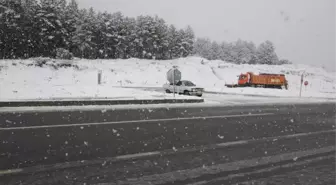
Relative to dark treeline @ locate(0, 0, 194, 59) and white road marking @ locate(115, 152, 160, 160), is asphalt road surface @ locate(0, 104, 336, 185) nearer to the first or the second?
white road marking @ locate(115, 152, 160, 160)

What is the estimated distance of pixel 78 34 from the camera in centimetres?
7581

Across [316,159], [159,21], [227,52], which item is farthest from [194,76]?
[227,52]

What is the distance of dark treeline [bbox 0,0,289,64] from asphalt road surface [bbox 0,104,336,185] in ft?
167

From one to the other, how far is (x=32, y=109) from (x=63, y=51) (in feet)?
154

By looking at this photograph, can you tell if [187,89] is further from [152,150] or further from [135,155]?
[135,155]

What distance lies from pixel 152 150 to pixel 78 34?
7187 centimetres

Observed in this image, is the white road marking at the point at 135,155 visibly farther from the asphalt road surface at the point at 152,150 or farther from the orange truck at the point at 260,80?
the orange truck at the point at 260,80

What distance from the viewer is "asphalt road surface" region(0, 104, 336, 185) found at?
18.5ft

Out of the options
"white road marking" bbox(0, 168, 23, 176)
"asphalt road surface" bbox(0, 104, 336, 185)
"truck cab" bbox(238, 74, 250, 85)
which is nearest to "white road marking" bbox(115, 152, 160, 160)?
"asphalt road surface" bbox(0, 104, 336, 185)

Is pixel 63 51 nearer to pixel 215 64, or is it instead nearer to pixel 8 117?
pixel 215 64

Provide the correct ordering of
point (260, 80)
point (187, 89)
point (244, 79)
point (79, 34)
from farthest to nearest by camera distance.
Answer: point (79, 34), point (244, 79), point (260, 80), point (187, 89)

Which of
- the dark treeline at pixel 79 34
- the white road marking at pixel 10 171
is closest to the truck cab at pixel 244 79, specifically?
the dark treeline at pixel 79 34

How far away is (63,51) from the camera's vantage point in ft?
195

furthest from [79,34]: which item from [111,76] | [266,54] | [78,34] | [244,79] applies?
[266,54]
